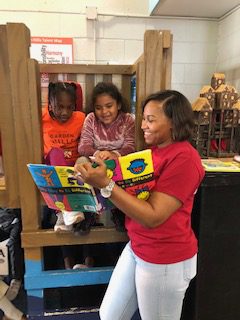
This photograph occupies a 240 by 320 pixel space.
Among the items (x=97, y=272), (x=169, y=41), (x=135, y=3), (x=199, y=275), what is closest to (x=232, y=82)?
(x=135, y=3)

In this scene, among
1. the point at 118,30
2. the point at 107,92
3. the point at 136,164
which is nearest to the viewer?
the point at 136,164

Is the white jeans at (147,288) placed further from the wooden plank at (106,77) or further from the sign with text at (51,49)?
the sign with text at (51,49)

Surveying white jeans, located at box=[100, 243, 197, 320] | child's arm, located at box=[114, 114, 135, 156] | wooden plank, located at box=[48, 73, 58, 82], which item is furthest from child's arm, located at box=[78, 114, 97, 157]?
white jeans, located at box=[100, 243, 197, 320]

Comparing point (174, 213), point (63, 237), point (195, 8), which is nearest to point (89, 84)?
point (63, 237)

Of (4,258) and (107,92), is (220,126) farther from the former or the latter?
(4,258)

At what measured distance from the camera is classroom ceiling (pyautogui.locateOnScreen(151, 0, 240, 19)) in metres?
2.33

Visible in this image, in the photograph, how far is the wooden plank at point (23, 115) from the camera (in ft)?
3.35

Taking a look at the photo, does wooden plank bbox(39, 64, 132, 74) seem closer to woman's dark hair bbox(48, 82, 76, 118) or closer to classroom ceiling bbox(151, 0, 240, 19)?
woman's dark hair bbox(48, 82, 76, 118)

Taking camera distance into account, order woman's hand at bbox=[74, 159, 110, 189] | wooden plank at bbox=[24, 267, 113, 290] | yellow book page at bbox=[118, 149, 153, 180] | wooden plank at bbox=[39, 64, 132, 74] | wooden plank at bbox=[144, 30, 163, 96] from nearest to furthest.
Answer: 1. woman's hand at bbox=[74, 159, 110, 189]
2. yellow book page at bbox=[118, 149, 153, 180]
3. wooden plank at bbox=[144, 30, 163, 96]
4. wooden plank at bbox=[24, 267, 113, 290]
5. wooden plank at bbox=[39, 64, 132, 74]

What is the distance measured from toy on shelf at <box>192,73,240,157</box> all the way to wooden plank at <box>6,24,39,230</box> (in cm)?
85

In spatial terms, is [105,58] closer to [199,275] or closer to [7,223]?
[7,223]

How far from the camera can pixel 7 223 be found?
141 cm

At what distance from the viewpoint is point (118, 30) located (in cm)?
266

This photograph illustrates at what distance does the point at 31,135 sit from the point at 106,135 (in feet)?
1.37
